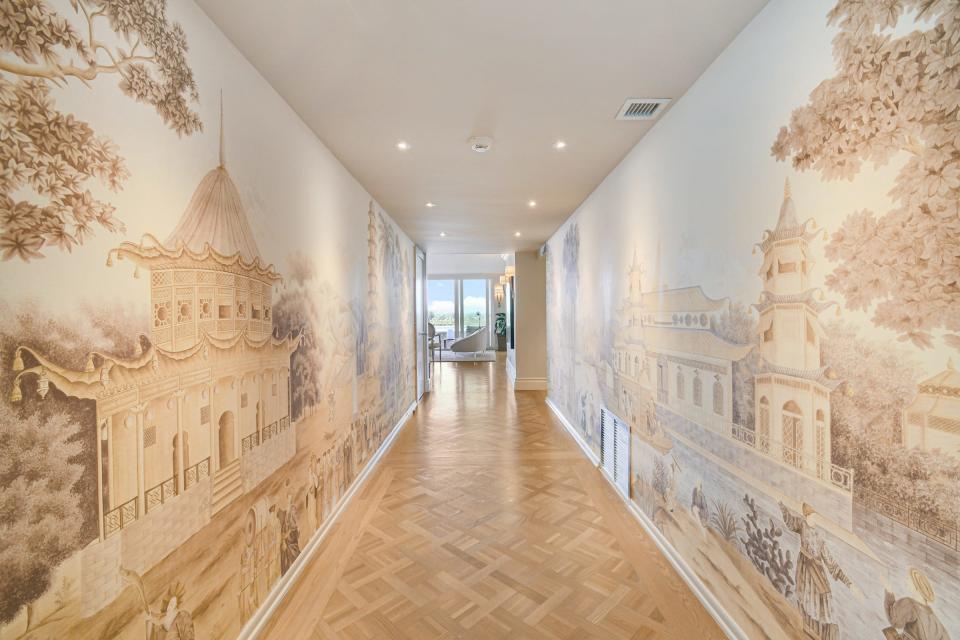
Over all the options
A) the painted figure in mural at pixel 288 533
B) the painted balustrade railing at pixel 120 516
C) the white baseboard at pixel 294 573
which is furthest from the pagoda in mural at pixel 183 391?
the white baseboard at pixel 294 573

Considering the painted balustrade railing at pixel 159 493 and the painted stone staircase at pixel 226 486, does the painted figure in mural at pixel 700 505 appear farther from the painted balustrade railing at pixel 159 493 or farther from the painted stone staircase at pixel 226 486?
the painted balustrade railing at pixel 159 493

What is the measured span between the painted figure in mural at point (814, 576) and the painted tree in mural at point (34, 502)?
220 centimetres

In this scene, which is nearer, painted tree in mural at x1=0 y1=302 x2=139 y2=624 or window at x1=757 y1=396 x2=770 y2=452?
painted tree in mural at x1=0 y1=302 x2=139 y2=624

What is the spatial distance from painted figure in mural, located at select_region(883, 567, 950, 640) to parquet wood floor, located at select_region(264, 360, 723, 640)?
943 mm

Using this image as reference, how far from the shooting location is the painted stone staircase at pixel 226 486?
1.67 metres

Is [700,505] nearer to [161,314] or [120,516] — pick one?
[120,516]

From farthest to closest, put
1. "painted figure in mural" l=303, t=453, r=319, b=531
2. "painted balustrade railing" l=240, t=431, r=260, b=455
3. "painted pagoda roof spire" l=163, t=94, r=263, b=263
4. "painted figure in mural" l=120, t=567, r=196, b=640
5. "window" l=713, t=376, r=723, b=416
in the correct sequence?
1. "painted figure in mural" l=303, t=453, r=319, b=531
2. "window" l=713, t=376, r=723, b=416
3. "painted balustrade railing" l=240, t=431, r=260, b=455
4. "painted pagoda roof spire" l=163, t=94, r=263, b=263
5. "painted figure in mural" l=120, t=567, r=196, b=640

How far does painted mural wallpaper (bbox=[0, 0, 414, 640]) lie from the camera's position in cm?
98

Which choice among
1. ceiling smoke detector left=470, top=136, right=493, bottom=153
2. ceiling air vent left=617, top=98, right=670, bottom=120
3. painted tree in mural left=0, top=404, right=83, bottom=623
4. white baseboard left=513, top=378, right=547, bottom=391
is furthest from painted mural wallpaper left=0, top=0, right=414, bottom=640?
white baseboard left=513, top=378, right=547, bottom=391

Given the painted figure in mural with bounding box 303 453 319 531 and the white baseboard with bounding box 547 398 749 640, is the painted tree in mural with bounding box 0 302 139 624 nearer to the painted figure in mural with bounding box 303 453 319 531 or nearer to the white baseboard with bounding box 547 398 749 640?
the painted figure in mural with bounding box 303 453 319 531

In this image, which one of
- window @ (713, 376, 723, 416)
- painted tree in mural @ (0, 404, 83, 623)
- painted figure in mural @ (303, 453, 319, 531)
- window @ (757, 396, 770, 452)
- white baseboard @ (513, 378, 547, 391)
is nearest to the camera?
painted tree in mural @ (0, 404, 83, 623)

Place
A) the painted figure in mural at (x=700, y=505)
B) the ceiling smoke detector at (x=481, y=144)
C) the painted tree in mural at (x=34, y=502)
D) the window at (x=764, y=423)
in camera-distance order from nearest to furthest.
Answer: the painted tree in mural at (x=34, y=502), the window at (x=764, y=423), the painted figure in mural at (x=700, y=505), the ceiling smoke detector at (x=481, y=144)

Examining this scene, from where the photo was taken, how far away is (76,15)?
1.12 metres

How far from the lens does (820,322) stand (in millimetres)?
1410
